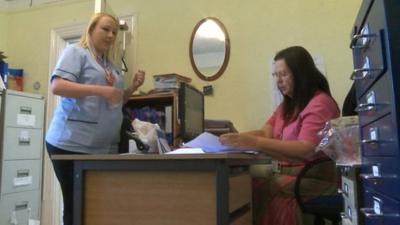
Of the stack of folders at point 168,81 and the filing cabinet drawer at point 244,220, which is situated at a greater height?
the stack of folders at point 168,81

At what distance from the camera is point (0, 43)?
12.2ft

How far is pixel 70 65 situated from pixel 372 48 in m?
1.32

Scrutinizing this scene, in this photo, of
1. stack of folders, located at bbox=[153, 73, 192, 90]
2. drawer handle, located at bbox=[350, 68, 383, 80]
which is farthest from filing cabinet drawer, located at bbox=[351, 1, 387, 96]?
stack of folders, located at bbox=[153, 73, 192, 90]

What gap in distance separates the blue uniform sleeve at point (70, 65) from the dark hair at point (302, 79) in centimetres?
100

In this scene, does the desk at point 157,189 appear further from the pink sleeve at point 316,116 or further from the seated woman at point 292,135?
the pink sleeve at point 316,116

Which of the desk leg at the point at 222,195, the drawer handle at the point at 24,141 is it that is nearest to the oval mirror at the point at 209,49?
the drawer handle at the point at 24,141

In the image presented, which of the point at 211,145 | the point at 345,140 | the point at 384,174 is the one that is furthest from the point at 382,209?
the point at 211,145

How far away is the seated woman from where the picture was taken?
1693 mm

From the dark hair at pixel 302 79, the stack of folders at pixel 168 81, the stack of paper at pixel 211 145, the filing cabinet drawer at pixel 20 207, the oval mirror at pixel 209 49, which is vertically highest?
the oval mirror at pixel 209 49

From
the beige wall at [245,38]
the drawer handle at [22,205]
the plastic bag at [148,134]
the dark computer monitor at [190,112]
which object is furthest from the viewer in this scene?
the drawer handle at [22,205]

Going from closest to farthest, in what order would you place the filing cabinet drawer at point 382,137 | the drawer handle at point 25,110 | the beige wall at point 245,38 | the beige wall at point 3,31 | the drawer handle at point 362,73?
the filing cabinet drawer at point 382,137
the drawer handle at point 362,73
the beige wall at point 245,38
the drawer handle at point 25,110
the beige wall at point 3,31

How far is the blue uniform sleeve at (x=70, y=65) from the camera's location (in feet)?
5.74

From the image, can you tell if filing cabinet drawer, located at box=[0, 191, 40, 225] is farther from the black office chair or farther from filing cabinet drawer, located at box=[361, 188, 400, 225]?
filing cabinet drawer, located at box=[361, 188, 400, 225]

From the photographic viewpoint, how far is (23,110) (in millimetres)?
3248
